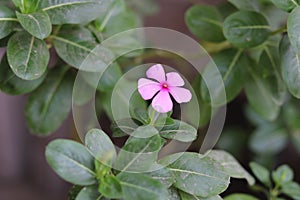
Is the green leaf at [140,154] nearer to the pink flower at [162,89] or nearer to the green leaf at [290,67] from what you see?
the pink flower at [162,89]

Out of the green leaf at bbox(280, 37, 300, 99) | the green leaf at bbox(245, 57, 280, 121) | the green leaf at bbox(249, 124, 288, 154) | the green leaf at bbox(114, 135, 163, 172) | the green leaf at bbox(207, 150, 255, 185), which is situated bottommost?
the green leaf at bbox(249, 124, 288, 154)

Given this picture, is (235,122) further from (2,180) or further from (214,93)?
(2,180)

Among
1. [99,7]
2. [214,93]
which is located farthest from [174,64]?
[99,7]

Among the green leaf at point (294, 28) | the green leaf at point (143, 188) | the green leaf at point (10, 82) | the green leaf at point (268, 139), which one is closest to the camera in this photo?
the green leaf at point (143, 188)

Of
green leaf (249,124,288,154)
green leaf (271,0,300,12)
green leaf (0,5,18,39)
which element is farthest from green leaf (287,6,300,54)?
green leaf (249,124,288,154)

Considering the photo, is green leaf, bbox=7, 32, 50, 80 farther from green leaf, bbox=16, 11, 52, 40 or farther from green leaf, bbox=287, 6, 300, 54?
green leaf, bbox=287, 6, 300, 54

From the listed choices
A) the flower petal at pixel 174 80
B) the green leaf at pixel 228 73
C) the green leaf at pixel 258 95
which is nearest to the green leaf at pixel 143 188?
the flower petal at pixel 174 80
